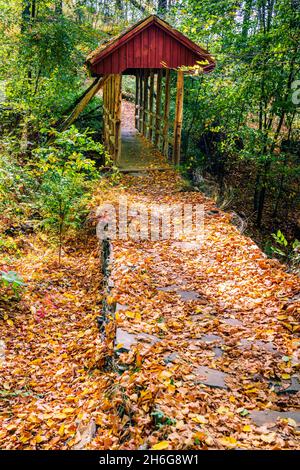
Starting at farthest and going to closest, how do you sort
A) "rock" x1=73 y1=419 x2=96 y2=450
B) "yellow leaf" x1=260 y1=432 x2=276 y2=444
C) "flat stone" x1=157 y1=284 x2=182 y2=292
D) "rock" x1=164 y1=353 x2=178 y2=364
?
1. "flat stone" x1=157 y1=284 x2=182 y2=292
2. "rock" x1=164 y1=353 x2=178 y2=364
3. "rock" x1=73 y1=419 x2=96 y2=450
4. "yellow leaf" x1=260 y1=432 x2=276 y2=444

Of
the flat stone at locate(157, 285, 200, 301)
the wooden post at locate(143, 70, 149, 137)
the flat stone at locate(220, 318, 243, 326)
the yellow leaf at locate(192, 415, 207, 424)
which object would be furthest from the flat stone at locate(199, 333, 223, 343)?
the wooden post at locate(143, 70, 149, 137)

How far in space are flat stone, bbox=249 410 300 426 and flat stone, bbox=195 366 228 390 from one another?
0.43 m

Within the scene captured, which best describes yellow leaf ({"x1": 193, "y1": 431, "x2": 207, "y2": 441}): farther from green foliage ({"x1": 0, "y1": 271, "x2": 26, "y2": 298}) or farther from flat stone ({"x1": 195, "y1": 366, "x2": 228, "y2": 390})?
green foliage ({"x1": 0, "y1": 271, "x2": 26, "y2": 298})

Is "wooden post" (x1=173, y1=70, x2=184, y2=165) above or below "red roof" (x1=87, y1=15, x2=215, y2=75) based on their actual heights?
below

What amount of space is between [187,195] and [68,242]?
3.50 metres

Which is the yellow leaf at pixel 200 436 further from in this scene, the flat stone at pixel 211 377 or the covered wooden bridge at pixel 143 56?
the covered wooden bridge at pixel 143 56

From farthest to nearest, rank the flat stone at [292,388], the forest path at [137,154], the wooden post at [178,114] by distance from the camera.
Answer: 1. the forest path at [137,154]
2. the wooden post at [178,114]
3. the flat stone at [292,388]

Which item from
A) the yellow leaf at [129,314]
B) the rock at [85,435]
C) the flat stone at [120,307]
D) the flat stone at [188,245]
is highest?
the yellow leaf at [129,314]

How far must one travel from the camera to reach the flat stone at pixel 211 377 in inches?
157

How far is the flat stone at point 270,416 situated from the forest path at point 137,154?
33.1ft

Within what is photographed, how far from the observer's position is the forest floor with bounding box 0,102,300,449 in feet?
11.4

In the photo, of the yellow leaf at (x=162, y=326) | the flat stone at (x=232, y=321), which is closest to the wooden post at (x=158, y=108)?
the flat stone at (x=232, y=321)

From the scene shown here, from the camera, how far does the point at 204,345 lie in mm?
4754

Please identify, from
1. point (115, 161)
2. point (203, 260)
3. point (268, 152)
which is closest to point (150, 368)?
point (203, 260)
